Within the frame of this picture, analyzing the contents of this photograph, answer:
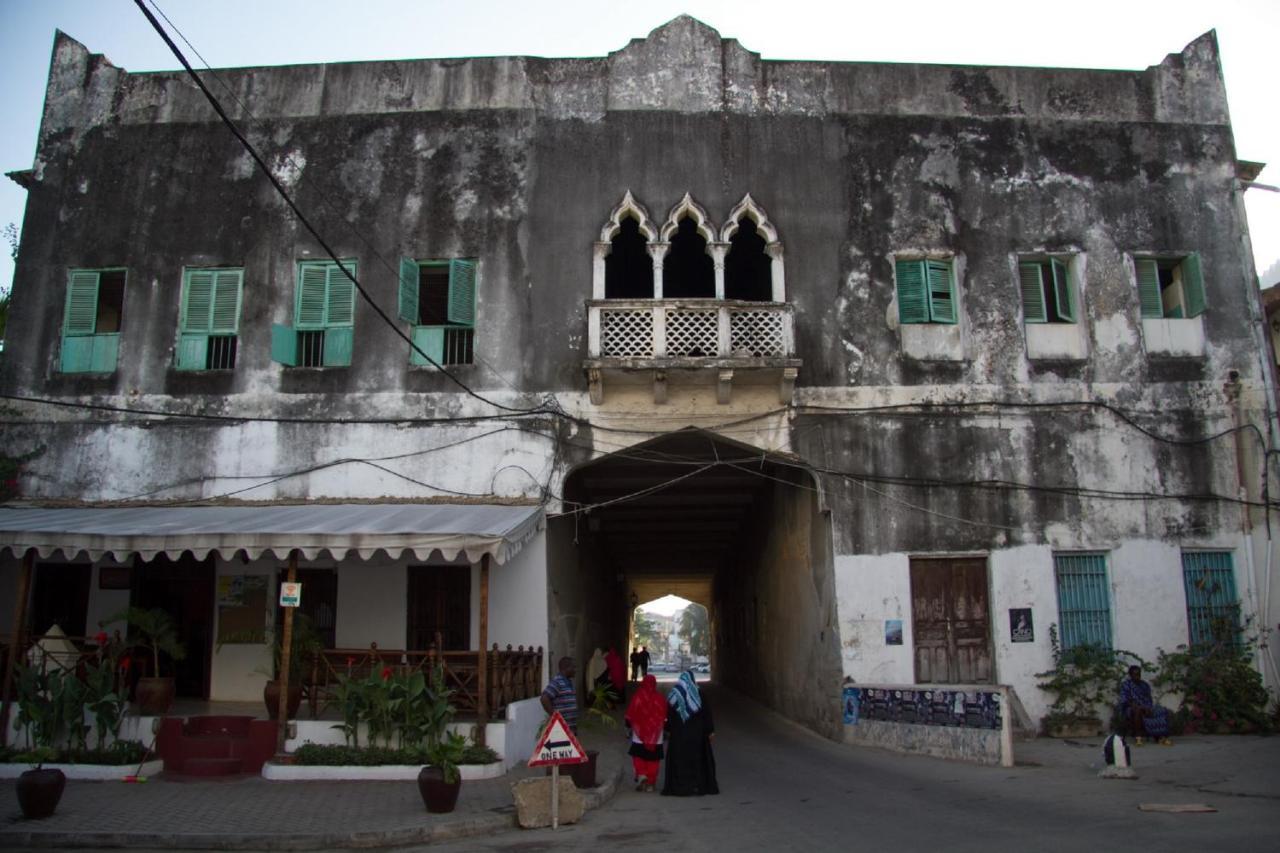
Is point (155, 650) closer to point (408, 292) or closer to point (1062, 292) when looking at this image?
point (408, 292)

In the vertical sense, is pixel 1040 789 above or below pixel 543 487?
below

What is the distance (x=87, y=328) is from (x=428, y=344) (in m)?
5.52

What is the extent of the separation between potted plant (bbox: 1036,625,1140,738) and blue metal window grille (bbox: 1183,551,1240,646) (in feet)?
4.39

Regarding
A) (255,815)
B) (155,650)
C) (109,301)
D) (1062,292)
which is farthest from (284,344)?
(1062,292)

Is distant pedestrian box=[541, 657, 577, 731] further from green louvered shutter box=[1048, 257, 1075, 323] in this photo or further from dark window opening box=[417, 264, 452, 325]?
green louvered shutter box=[1048, 257, 1075, 323]

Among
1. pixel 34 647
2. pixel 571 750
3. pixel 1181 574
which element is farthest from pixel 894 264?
pixel 34 647

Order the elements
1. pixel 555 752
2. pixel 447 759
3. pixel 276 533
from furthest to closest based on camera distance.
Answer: pixel 276 533, pixel 447 759, pixel 555 752

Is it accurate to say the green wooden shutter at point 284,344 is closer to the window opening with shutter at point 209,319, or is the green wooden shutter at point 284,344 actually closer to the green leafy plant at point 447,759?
the window opening with shutter at point 209,319

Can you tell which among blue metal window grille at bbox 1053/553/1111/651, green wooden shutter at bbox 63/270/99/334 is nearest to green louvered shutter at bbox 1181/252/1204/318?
blue metal window grille at bbox 1053/553/1111/651

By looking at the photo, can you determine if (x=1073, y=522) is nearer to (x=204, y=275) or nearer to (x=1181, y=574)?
(x=1181, y=574)

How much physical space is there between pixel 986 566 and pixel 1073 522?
153cm

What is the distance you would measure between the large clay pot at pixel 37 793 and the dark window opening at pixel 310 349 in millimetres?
7657

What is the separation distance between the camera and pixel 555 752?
28.8 ft

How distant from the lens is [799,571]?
56.3ft
